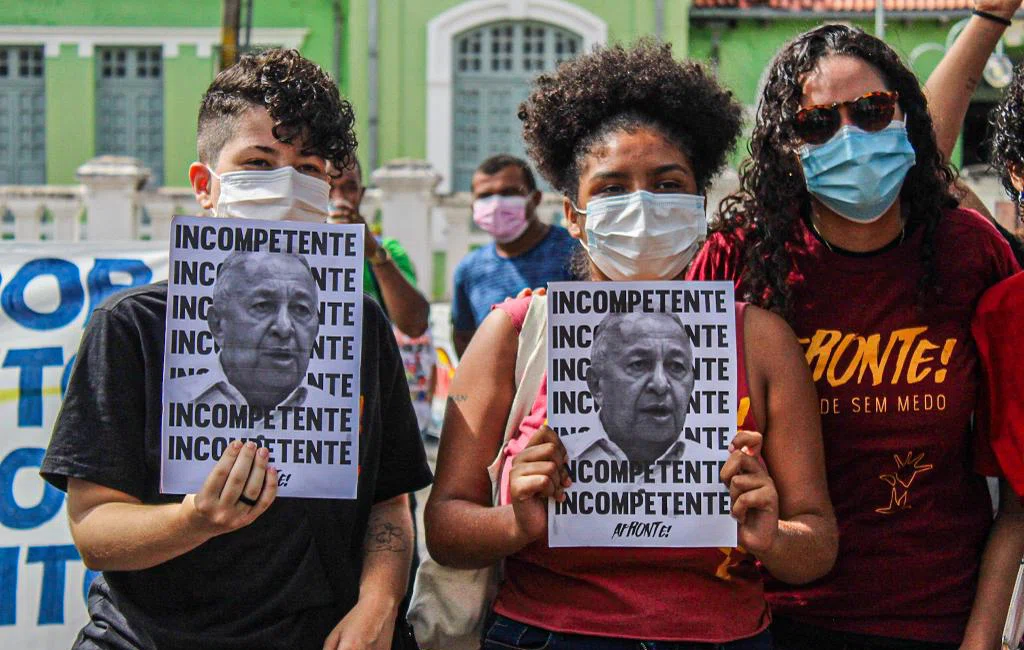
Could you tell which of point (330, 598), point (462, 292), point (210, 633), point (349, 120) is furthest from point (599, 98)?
point (462, 292)

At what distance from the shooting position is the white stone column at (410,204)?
13.9 m

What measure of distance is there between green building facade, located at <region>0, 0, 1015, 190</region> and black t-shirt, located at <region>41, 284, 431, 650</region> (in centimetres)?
1631

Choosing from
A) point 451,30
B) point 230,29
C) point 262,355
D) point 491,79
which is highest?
point 451,30

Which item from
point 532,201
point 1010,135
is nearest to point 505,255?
point 532,201

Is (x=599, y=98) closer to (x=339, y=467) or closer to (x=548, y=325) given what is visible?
(x=548, y=325)

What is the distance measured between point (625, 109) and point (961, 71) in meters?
0.96

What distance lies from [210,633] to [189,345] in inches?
21.4

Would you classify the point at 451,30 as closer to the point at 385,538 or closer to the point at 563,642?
the point at 385,538

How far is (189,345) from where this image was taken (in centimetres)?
221

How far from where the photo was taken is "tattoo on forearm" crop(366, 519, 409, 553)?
2564 millimetres

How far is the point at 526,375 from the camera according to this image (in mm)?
2506

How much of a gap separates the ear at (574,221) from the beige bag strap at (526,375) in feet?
0.83

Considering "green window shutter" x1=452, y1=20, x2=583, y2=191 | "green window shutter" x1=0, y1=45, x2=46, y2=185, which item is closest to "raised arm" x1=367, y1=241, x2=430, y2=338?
"green window shutter" x1=452, y1=20, x2=583, y2=191

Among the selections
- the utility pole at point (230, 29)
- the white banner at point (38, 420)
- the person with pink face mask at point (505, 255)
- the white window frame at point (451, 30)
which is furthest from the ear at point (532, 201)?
the white window frame at point (451, 30)
